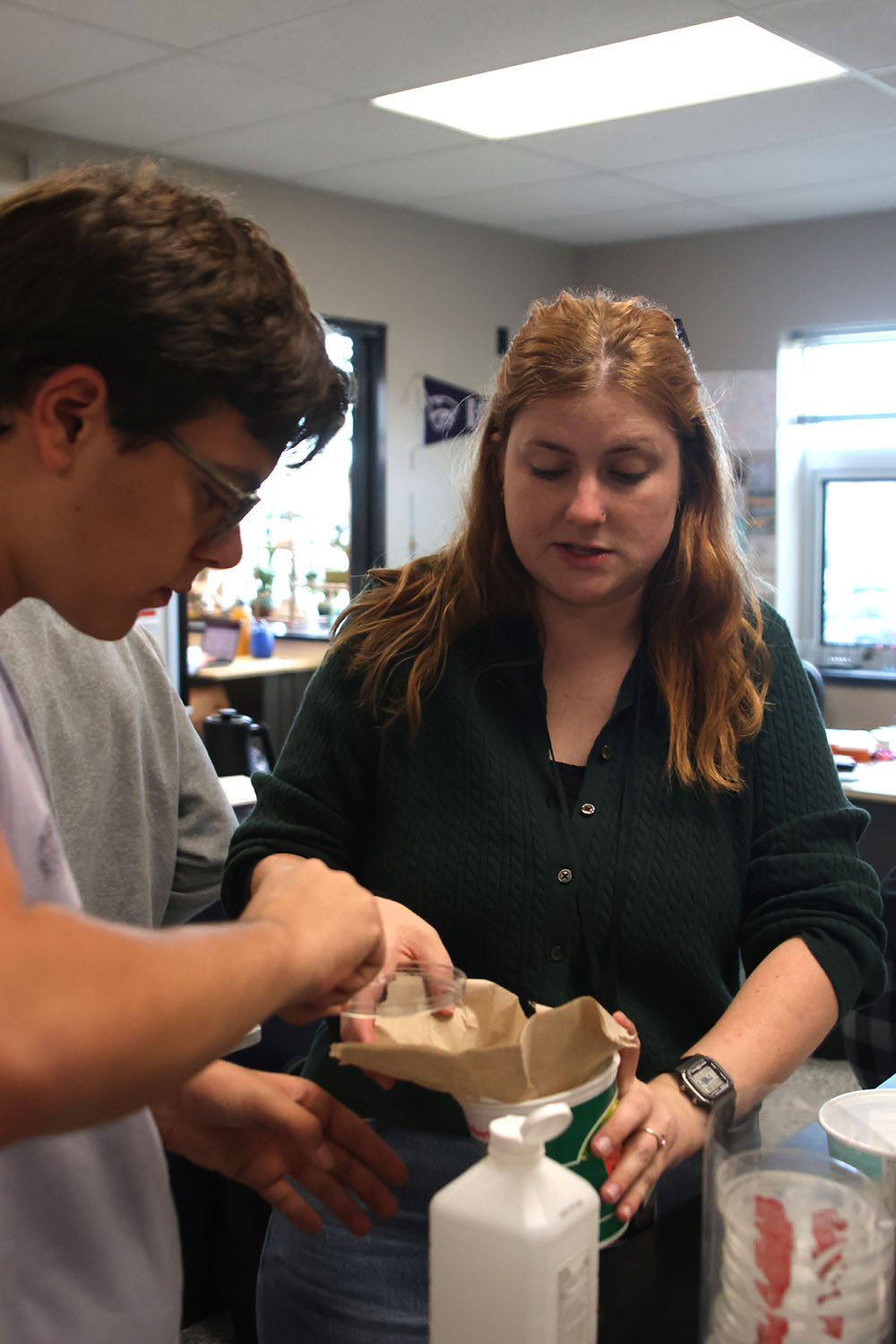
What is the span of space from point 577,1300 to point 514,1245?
7cm

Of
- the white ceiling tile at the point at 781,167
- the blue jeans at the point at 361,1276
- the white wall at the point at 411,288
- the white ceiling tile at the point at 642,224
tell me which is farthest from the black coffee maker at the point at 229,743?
the white ceiling tile at the point at 642,224

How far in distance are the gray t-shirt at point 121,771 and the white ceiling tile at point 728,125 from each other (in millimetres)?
3184

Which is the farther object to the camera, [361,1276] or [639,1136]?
[361,1276]

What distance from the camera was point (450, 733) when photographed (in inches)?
55.7

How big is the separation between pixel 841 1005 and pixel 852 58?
10.8ft

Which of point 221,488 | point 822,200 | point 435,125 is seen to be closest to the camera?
point 221,488

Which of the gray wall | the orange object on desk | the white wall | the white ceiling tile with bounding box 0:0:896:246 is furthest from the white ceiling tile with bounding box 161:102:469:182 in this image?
the orange object on desk

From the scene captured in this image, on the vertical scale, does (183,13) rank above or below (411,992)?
above

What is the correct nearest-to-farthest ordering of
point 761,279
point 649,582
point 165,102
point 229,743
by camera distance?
point 649,582, point 229,743, point 165,102, point 761,279

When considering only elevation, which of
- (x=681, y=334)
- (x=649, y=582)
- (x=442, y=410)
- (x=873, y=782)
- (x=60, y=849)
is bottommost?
(x=873, y=782)

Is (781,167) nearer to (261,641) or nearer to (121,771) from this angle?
(261,641)

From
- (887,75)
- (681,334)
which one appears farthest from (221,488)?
(887,75)

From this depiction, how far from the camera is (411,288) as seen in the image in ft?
19.3

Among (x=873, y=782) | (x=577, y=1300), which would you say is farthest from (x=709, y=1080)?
(x=873, y=782)
